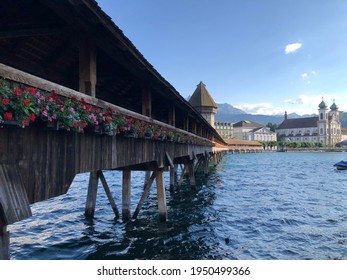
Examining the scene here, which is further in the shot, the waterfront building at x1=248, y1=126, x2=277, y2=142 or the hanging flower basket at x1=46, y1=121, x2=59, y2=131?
the waterfront building at x1=248, y1=126, x2=277, y2=142

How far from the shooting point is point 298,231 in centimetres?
1109

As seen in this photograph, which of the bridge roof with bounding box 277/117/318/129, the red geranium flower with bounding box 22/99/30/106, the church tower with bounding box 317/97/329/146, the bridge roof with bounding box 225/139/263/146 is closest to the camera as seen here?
the red geranium flower with bounding box 22/99/30/106

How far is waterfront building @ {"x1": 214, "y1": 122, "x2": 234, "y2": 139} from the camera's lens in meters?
143

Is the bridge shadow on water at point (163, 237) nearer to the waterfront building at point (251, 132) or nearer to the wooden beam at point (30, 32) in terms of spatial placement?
the wooden beam at point (30, 32)

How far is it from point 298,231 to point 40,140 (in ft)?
32.8

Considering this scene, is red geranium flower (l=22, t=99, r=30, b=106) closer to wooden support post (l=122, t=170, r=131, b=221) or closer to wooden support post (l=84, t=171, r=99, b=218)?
wooden support post (l=122, t=170, r=131, b=221)

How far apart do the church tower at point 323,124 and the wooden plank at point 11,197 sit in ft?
538

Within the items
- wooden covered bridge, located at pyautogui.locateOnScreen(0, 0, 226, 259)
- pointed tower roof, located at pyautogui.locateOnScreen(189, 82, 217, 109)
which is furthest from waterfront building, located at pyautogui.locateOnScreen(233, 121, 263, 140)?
wooden covered bridge, located at pyautogui.locateOnScreen(0, 0, 226, 259)

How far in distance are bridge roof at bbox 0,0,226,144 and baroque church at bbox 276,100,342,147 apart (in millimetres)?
154490

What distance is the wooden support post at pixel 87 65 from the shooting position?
19.5 feet

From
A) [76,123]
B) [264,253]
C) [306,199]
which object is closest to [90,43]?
[76,123]

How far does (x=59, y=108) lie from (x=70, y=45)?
500 cm

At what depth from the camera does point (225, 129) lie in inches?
5797

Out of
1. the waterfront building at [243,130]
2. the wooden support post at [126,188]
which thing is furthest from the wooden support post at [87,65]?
the waterfront building at [243,130]
